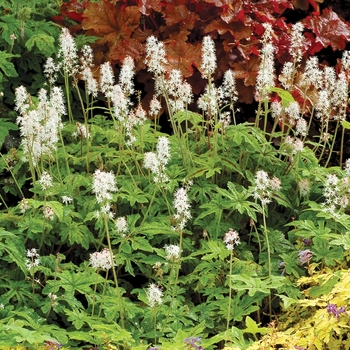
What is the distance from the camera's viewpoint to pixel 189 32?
198 inches

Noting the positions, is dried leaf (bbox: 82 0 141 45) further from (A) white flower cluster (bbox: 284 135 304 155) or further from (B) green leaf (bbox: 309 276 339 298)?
(B) green leaf (bbox: 309 276 339 298)

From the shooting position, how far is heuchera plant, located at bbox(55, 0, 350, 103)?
16.3ft

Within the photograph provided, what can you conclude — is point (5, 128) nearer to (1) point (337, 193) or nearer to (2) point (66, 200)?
(2) point (66, 200)

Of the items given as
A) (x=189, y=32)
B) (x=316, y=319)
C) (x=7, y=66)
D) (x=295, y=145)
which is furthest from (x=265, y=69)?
(x=7, y=66)

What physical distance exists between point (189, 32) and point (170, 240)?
76.2 inches

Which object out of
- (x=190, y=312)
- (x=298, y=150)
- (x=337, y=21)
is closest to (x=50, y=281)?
(x=190, y=312)

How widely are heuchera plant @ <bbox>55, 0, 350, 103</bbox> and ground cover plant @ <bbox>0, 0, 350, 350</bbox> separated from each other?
806 mm

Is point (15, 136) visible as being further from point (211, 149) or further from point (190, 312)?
point (190, 312)

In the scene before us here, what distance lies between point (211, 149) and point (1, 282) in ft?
4.71

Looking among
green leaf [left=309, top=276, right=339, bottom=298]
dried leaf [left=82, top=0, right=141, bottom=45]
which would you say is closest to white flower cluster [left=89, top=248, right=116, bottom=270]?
green leaf [left=309, top=276, right=339, bottom=298]

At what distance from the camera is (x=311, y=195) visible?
4.04m

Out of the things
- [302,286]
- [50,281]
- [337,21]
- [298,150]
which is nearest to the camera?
[50,281]

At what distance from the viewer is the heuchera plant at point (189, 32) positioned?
4.98m

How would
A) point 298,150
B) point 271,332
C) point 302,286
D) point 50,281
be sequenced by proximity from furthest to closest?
point 298,150
point 302,286
point 50,281
point 271,332
